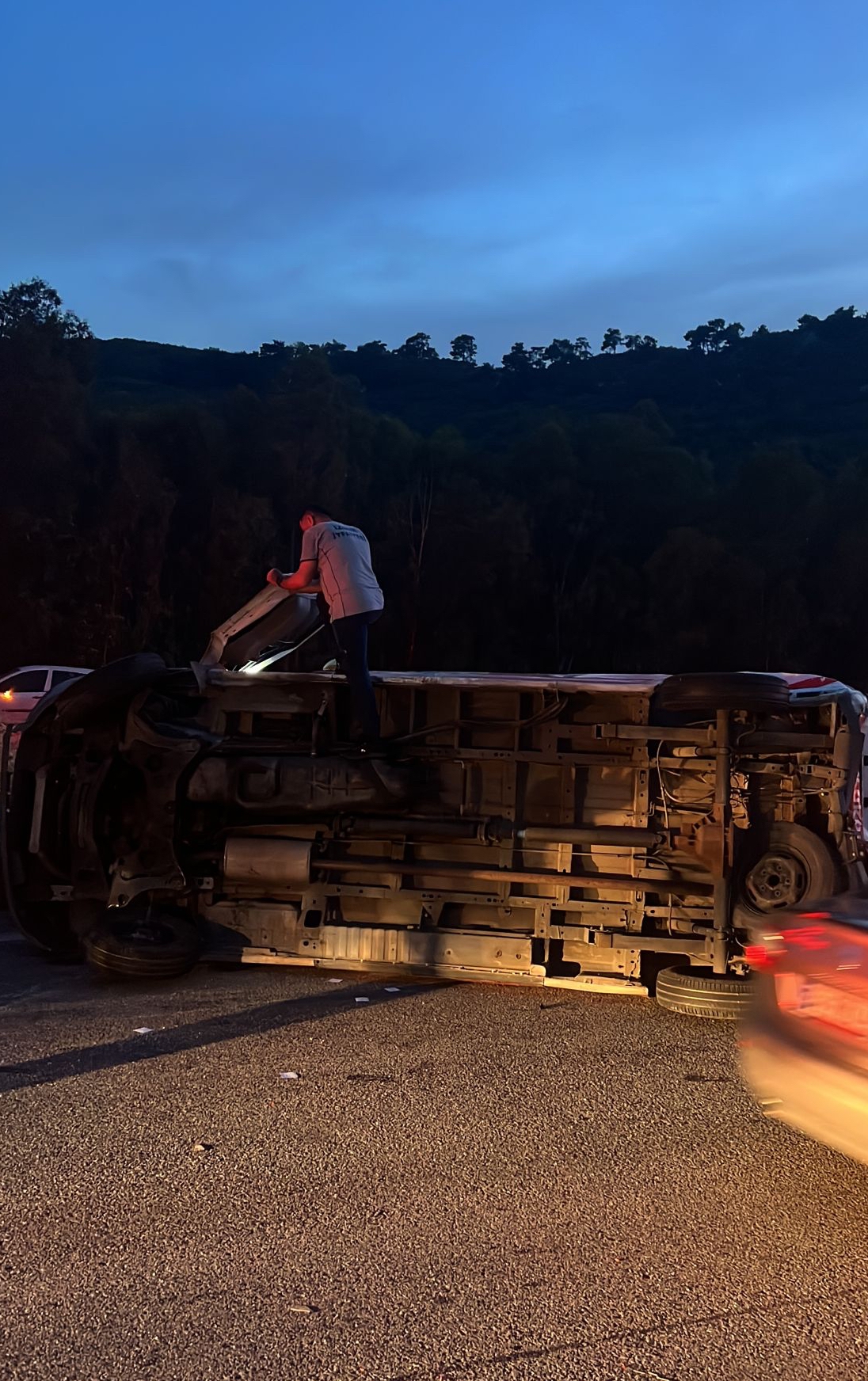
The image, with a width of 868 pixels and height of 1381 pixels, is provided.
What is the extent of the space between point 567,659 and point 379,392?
2207 inches

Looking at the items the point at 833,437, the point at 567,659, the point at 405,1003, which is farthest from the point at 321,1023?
the point at 833,437

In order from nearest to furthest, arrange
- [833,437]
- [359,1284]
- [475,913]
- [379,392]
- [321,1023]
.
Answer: [359,1284] < [321,1023] < [475,913] < [833,437] < [379,392]

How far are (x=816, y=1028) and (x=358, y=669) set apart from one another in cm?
404

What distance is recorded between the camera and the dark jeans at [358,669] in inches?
286

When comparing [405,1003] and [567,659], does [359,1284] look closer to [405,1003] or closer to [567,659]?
[405,1003]

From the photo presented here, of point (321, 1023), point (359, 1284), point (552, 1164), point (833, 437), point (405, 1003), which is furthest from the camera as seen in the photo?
point (833, 437)

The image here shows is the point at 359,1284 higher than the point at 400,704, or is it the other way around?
the point at 400,704

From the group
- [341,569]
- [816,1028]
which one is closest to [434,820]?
[341,569]

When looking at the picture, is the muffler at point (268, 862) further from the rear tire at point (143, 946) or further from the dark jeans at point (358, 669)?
the dark jeans at point (358, 669)

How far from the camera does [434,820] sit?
7.29 m

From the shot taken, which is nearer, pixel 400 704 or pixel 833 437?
pixel 400 704

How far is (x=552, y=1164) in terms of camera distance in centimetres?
437

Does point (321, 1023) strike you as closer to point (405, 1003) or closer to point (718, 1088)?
point (405, 1003)

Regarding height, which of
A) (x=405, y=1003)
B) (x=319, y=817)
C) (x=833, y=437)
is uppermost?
(x=833, y=437)
